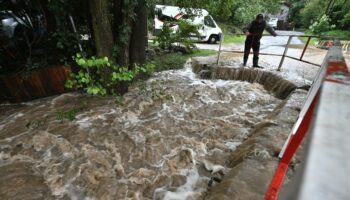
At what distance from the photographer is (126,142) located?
4062 mm

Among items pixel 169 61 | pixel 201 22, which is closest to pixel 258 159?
pixel 169 61

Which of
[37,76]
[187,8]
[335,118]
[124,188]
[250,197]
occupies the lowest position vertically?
[124,188]

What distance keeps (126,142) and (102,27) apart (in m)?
2.49

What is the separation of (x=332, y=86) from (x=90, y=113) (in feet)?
16.2

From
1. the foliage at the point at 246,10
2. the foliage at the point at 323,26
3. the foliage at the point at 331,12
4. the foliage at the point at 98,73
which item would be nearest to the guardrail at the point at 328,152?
the foliage at the point at 98,73

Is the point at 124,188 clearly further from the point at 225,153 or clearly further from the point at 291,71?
the point at 291,71

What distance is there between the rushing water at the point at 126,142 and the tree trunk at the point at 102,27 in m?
1.32

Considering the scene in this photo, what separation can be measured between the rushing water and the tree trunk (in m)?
1.32

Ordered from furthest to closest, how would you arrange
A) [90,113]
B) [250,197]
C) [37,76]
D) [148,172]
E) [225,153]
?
1. [37,76]
2. [90,113]
3. [225,153]
4. [148,172]
5. [250,197]

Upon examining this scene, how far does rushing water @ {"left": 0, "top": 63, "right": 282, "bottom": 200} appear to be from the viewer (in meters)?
3.08

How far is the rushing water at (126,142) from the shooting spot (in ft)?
10.1

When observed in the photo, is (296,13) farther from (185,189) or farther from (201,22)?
(185,189)

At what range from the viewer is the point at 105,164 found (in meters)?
3.50

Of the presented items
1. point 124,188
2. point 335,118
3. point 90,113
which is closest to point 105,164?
point 124,188
